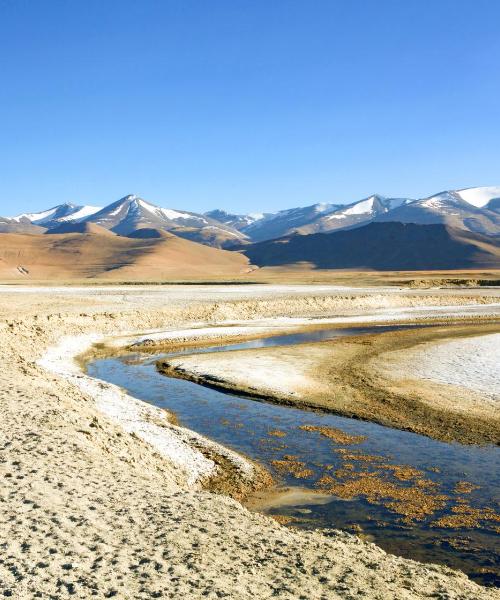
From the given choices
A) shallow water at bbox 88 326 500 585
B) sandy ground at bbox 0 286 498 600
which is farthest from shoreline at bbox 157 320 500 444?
sandy ground at bbox 0 286 498 600

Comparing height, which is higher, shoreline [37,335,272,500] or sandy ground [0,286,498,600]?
sandy ground [0,286,498,600]

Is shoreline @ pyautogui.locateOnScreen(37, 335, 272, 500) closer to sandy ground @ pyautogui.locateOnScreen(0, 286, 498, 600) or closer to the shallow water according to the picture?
sandy ground @ pyautogui.locateOnScreen(0, 286, 498, 600)

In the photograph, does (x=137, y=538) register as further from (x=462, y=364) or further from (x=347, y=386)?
(x=462, y=364)

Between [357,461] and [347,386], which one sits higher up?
[347,386]

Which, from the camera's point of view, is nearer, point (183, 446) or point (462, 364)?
point (183, 446)

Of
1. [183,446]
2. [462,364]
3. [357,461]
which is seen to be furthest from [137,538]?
[462,364]

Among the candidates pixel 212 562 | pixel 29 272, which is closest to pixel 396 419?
pixel 212 562

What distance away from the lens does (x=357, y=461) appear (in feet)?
54.0

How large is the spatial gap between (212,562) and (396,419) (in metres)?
13.1

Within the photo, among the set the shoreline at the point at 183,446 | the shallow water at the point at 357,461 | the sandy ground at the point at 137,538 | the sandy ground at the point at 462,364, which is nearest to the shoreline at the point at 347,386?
the shallow water at the point at 357,461

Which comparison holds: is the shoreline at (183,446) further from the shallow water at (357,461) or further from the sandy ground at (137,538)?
the shallow water at (357,461)

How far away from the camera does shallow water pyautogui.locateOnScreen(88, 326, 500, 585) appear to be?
37.6 feet

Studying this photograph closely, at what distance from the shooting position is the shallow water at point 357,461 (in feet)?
37.6

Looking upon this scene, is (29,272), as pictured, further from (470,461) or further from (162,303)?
(470,461)
